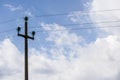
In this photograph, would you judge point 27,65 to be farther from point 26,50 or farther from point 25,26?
point 25,26

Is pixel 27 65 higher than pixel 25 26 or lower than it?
lower

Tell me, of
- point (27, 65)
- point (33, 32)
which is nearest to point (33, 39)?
point (33, 32)


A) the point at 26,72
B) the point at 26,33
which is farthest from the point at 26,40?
the point at 26,72

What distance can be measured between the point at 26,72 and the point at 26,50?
71.2 inches

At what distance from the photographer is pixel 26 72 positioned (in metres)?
24.0

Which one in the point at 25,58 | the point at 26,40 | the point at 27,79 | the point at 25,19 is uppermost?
the point at 25,19

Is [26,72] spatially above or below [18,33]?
below

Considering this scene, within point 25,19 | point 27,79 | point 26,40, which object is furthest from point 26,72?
point 25,19

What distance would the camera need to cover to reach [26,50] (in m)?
24.6

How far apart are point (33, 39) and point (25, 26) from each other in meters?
1.26

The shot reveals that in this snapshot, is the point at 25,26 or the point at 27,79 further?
the point at 25,26

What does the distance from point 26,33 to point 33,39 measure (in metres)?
0.82

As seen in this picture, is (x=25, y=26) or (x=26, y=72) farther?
(x=25, y=26)

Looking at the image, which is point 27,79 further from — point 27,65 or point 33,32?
point 33,32
